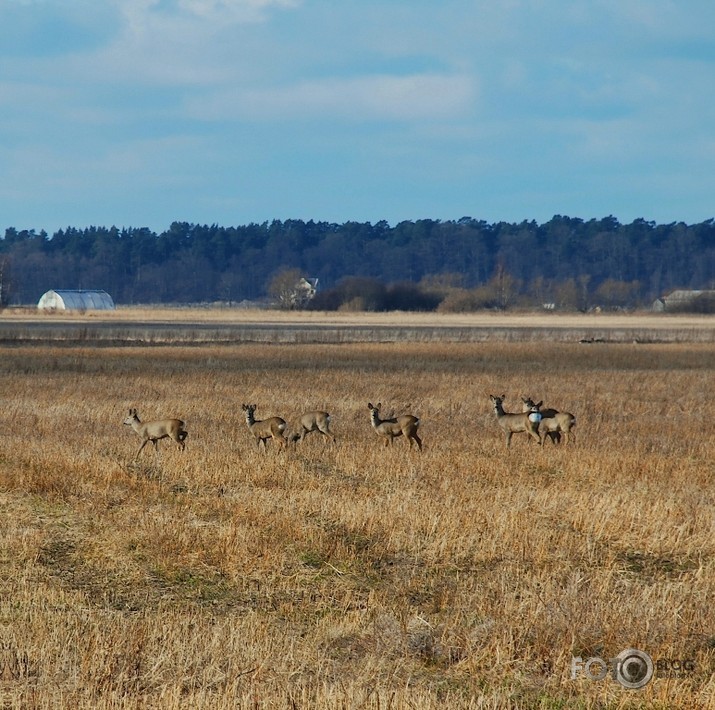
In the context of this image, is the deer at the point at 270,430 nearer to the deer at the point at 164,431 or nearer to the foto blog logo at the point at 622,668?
the deer at the point at 164,431

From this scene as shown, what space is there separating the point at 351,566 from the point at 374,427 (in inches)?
321

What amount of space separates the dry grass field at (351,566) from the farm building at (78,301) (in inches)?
4623

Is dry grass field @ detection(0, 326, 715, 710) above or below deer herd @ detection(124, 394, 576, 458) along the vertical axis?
below

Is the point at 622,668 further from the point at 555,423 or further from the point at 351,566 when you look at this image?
the point at 555,423

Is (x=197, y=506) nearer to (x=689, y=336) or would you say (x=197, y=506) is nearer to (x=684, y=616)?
(x=684, y=616)

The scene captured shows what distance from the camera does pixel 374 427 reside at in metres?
18.0

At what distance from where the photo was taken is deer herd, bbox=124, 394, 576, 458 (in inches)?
664

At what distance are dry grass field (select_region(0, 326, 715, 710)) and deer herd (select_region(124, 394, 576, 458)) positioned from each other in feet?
0.99

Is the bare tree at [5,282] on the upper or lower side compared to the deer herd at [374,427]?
upper

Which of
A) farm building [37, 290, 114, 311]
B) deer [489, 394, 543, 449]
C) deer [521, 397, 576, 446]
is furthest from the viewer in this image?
farm building [37, 290, 114, 311]

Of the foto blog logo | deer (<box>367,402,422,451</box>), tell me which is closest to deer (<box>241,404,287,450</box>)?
deer (<box>367,402,422,451</box>)

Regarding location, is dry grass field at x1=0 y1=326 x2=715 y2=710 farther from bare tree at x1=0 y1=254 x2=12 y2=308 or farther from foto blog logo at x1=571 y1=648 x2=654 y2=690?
bare tree at x1=0 y1=254 x2=12 y2=308

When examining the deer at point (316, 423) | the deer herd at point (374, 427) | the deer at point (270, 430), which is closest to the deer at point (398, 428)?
the deer herd at point (374, 427)

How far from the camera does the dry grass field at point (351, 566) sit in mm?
6977
